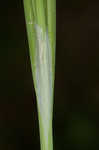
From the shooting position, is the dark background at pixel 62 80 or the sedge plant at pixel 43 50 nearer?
the sedge plant at pixel 43 50

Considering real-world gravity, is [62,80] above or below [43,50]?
below

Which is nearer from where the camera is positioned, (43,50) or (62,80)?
(43,50)

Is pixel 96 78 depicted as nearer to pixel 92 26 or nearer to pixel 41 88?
pixel 92 26

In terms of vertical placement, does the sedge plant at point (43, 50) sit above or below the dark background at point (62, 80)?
above

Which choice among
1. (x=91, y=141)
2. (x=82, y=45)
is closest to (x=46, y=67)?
(x=91, y=141)

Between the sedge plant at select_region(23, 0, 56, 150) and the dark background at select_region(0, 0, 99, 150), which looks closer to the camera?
the sedge plant at select_region(23, 0, 56, 150)

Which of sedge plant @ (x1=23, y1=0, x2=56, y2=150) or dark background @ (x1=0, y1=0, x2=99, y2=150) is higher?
sedge plant @ (x1=23, y1=0, x2=56, y2=150)
